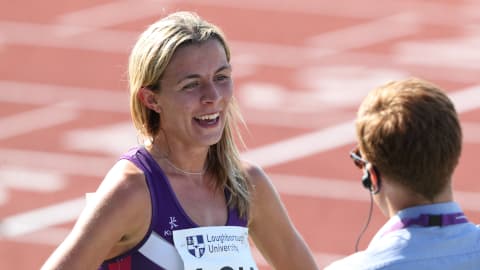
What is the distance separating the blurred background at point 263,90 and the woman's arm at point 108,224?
4544 mm

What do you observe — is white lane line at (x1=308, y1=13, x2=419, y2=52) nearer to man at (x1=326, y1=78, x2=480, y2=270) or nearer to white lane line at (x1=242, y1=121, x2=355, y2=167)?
white lane line at (x1=242, y1=121, x2=355, y2=167)

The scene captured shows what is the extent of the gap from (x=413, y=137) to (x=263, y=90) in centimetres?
753

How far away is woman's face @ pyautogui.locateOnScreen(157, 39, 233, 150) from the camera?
350cm

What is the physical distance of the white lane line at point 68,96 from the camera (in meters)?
9.98

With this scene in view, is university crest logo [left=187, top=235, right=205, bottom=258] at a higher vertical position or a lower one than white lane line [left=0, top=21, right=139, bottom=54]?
lower

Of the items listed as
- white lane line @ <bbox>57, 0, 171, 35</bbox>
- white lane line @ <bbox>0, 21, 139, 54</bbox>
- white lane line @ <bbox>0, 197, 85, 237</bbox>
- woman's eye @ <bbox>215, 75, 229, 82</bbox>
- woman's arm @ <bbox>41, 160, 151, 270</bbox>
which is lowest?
white lane line @ <bbox>0, 197, 85, 237</bbox>

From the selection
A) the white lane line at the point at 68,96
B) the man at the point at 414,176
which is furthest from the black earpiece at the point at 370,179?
the white lane line at the point at 68,96

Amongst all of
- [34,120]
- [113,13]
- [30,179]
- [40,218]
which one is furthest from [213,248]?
[113,13]

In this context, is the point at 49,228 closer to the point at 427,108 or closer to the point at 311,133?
the point at 311,133

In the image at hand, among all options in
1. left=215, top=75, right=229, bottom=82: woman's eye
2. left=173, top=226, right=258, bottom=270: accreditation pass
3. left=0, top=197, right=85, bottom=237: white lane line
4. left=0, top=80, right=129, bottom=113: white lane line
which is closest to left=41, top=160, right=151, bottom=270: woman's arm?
left=173, top=226, right=258, bottom=270: accreditation pass

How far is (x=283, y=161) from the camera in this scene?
9.16 m

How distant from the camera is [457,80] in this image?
10336mm

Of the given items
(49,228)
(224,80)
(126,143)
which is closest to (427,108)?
(224,80)

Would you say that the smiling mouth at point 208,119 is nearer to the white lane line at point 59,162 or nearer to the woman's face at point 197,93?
the woman's face at point 197,93
